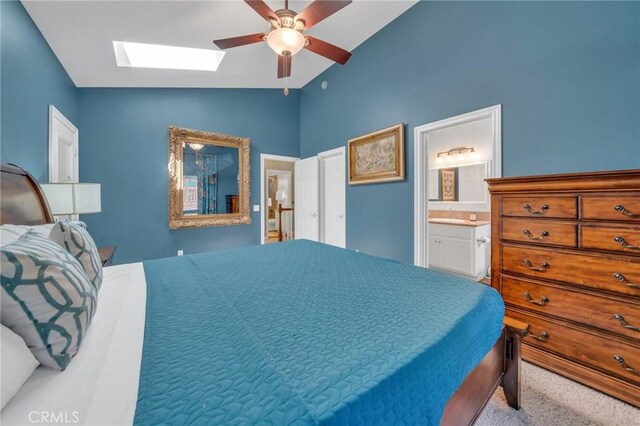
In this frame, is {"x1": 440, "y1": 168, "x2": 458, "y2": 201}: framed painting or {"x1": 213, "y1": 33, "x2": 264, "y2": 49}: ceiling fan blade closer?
{"x1": 213, "y1": 33, "x2": 264, "y2": 49}: ceiling fan blade

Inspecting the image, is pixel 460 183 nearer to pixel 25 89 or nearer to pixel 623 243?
pixel 623 243

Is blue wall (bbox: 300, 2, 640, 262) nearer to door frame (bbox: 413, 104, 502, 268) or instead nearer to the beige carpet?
door frame (bbox: 413, 104, 502, 268)

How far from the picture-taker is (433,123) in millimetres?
2891

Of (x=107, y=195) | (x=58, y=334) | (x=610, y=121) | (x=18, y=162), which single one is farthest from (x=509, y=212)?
(x=107, y=195)

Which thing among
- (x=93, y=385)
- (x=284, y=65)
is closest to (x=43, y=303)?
(x=93, y=385)

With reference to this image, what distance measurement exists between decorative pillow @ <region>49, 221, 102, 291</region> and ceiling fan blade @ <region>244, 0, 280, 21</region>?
1845 mm

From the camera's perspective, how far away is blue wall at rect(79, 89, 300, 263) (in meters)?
3.41

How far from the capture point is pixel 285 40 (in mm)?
2090

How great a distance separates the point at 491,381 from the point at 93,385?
5.25 ft

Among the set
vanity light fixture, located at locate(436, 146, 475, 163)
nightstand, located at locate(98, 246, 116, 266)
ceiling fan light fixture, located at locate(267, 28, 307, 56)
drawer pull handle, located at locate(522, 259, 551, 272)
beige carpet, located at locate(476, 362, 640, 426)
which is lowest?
beige carpet, located at locate(476, 362, 640, 426)

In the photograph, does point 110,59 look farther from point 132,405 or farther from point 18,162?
point 132,405

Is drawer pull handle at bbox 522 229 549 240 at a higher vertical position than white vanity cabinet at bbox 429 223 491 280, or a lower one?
higher

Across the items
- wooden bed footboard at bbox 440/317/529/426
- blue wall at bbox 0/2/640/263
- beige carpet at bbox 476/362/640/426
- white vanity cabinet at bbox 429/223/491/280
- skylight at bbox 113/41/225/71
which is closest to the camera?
wooden bed footboard at bbox 440/317/529/426

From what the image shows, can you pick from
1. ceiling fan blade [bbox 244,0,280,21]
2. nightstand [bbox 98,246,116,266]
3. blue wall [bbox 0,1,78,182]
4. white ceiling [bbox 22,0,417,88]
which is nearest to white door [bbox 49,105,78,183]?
blue wall [bbox 0,1,78,182]
